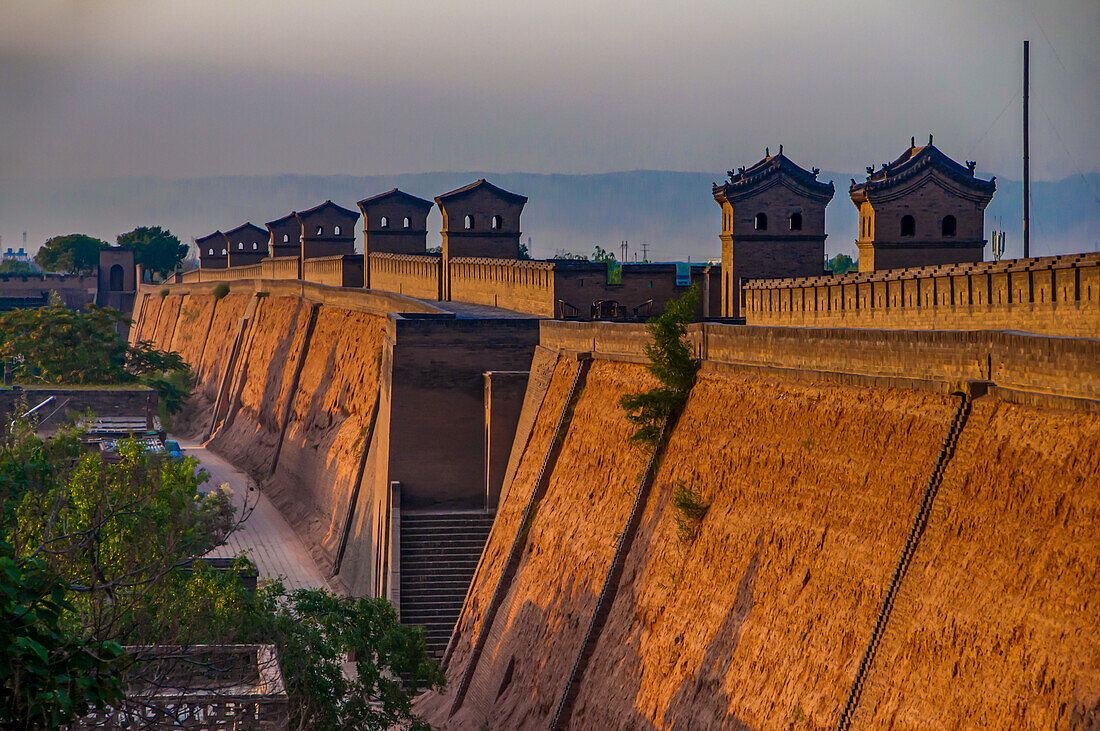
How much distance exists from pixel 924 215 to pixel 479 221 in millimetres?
16443

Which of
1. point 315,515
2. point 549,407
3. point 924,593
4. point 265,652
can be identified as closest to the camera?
point 924,593

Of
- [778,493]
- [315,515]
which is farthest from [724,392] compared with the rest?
[315,515]

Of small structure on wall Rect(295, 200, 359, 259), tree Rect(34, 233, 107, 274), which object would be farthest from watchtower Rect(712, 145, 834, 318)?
tree Rect(34, 233, 107, 274)

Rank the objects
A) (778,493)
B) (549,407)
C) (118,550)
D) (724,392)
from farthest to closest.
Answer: (549,407) → (118,550) → (724,392) → (778,493)

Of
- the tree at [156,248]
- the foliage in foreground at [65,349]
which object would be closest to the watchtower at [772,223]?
the foliage in foreground at [65,349]

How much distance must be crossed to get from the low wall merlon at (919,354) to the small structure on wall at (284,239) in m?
48.8

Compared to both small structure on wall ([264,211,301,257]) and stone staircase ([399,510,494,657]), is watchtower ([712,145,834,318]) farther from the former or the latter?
small structure on wall ([264,211,301,257])

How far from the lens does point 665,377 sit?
58.0 feet

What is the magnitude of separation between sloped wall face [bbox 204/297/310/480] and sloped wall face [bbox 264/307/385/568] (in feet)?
5.11

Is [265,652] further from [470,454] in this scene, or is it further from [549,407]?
[470,454]

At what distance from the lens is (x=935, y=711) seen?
32.2 feet

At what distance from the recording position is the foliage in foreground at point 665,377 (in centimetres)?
1748

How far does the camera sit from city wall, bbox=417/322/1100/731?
958 cm

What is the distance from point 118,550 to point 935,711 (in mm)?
12002
